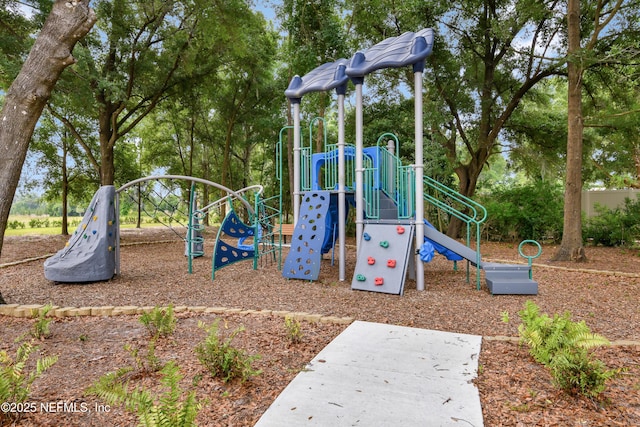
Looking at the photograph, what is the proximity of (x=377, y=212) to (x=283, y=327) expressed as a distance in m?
3.26

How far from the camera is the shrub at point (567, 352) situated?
2.15m

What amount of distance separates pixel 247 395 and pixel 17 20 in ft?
35.6

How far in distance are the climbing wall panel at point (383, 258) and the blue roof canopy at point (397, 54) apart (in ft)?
7.49

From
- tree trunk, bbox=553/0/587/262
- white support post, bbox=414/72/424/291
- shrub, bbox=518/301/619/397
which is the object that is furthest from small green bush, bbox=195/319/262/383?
tree trunk, bbox=553/0/587/262

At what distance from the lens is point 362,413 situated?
205 centimetres

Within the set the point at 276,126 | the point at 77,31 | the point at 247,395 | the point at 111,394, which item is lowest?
the point at 247,395

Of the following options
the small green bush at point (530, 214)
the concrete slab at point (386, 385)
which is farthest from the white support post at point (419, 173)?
the small green bush at point (530, 214)

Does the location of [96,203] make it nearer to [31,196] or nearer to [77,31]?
[77,31]

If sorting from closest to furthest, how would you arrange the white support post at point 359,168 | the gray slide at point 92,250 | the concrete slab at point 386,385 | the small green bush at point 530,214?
1. the concrete slab at point 386,385
2. the gray slide at point 92,250
3. the white support post at point 359,168
4. the small green bush at point 530,214

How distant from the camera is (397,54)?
5.22 metres

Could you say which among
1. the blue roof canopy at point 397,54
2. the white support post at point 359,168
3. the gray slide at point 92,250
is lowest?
the gray slide at point 92,250

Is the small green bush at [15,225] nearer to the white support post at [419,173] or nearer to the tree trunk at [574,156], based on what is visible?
the white support post at [419,173]

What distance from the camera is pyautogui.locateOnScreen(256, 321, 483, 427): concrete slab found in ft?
6.60

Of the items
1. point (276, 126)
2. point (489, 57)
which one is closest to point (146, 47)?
point (276, 126)
